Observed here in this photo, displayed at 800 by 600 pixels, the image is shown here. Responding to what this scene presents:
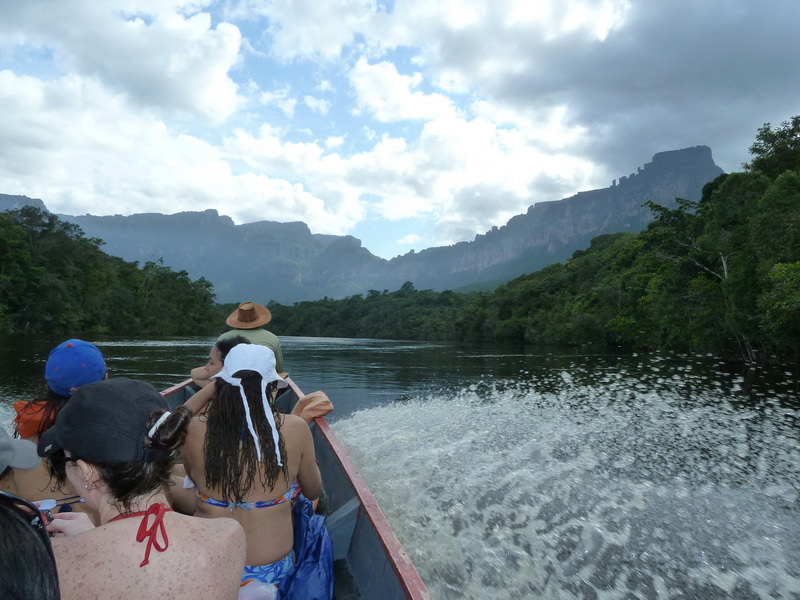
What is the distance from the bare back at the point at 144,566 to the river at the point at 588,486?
318 cm

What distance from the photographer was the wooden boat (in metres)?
2.25

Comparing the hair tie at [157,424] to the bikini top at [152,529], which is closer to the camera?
the bikini top at [152,529]

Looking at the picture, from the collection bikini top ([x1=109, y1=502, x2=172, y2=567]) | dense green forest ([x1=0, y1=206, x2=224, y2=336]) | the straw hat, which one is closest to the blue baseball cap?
bikini top ([x1=109, y1=502, x2=172, y2=567])

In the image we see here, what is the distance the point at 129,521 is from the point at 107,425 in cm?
30

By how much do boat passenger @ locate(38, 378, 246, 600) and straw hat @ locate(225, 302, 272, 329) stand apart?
3.50 metres

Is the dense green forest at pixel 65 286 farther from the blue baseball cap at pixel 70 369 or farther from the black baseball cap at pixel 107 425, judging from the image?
the black baseball cap at pixel 107 425

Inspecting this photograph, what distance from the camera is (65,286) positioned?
156ft

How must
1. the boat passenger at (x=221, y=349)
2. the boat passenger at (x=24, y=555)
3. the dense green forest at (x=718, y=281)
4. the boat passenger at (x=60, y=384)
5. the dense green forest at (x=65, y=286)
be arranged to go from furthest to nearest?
the dense green forest at (x=65, y=286) < the dense green forest at (x=718, y=281) < the boat passenger at (x=221, y=349) < the boat passenger at (x=60, y=384) < the boat passenger at (x=24, y=555)

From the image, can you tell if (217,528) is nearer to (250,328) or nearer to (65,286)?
(250,328)

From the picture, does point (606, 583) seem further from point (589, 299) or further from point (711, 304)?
point (589, 299)

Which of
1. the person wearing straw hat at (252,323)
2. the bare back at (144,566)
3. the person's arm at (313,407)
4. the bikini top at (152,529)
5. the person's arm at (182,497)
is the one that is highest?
the person wearing straw hat at (252,323)

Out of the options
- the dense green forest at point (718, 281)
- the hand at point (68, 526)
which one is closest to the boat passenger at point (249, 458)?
the hand at point (68, 526)

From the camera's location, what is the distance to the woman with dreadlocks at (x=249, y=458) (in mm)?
2162

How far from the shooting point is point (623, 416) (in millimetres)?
11336
